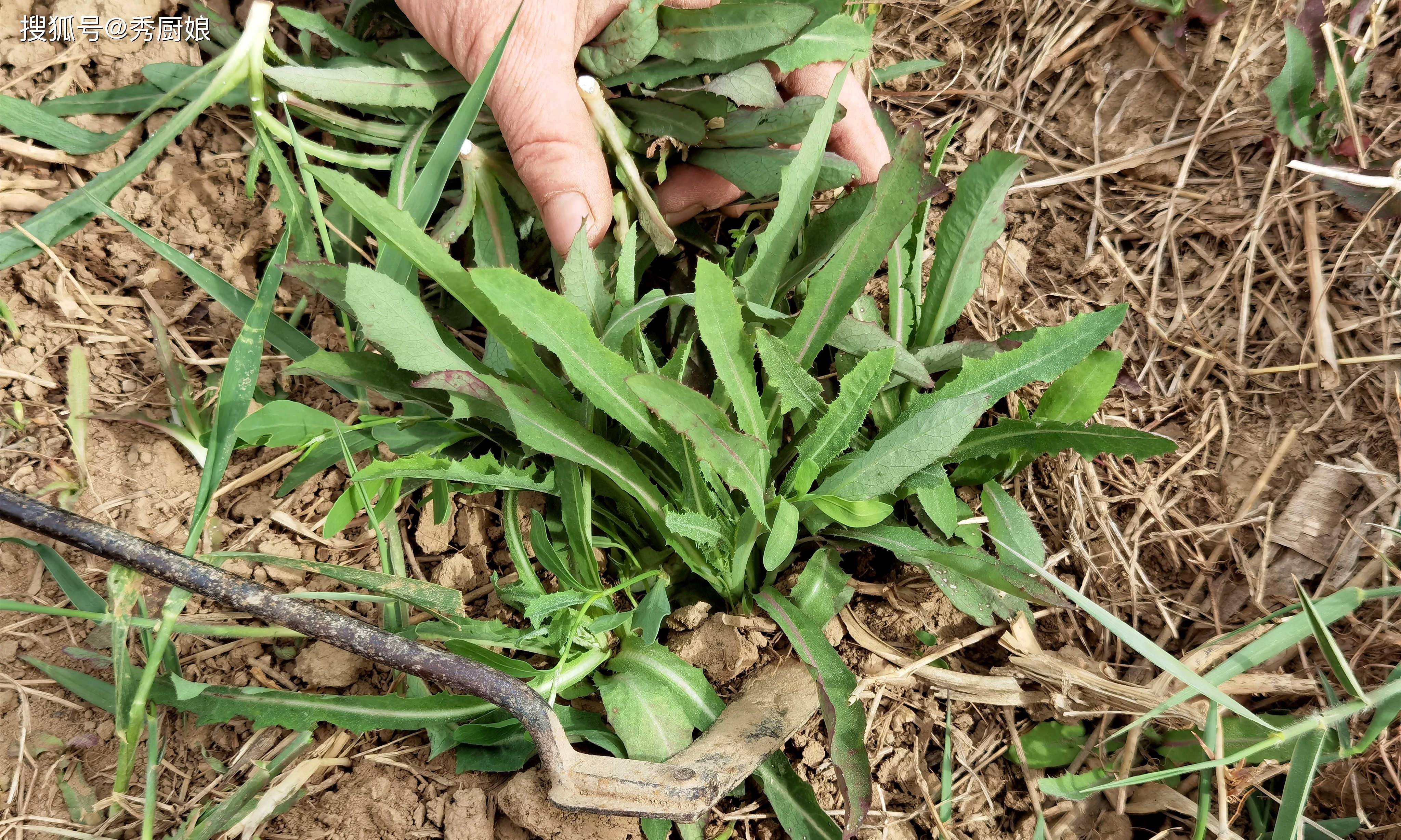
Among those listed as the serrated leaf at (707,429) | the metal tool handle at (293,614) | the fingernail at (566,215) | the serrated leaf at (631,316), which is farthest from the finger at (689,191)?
the metal tool handle at (293,614)

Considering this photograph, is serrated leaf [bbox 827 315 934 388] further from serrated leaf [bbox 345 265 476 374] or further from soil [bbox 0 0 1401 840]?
serrated leaf [bbox 345 265 476 374]

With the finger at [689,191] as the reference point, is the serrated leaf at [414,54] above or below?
above

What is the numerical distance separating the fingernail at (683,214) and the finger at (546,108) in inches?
7.5

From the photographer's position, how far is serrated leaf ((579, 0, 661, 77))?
53.2 inches

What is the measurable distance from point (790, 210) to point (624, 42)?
47 centimetres

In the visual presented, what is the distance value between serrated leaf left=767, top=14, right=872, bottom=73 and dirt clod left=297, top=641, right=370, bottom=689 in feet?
4.27

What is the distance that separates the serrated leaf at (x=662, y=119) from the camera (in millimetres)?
1396

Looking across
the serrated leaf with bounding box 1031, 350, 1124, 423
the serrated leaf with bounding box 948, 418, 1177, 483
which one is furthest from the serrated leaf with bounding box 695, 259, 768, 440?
the serrated leaf with bounding box 1031, 350, 1124, 423

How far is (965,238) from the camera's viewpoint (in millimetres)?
1372

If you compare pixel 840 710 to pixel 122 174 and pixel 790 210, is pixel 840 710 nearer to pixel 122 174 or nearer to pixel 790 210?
pixel 790 210

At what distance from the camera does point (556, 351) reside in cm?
110

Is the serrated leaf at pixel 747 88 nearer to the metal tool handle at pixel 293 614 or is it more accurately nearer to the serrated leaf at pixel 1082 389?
the serrated leaf at pixel 1082 389

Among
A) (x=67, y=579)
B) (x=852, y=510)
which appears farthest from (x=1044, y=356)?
(x=67, y=579)

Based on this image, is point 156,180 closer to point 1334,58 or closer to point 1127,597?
point 1127,597
